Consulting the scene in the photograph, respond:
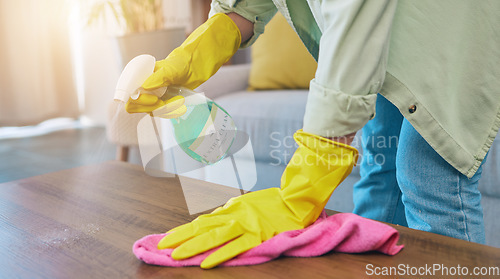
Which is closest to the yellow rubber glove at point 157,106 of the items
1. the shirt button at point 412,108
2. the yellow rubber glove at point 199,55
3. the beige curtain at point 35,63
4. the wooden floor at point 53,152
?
the yellow rubber glove at point 199,55

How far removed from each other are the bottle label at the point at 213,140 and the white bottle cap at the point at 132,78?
6.0 inches

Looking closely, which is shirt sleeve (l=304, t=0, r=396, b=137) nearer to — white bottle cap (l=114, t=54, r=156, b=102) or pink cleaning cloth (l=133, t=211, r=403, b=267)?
pink cleaning cloth (l=133, t=211, r=403, b=267)

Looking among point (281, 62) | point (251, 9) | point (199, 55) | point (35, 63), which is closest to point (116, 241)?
point (199, 55)

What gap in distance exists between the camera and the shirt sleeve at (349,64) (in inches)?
19.4

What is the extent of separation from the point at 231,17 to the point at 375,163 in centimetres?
44

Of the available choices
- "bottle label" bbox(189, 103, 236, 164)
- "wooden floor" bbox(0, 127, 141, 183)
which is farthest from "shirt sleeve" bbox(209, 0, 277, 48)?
"wooden floor" bbox(0, 127, 141, 183)

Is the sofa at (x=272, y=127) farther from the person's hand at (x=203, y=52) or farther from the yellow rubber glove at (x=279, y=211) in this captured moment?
the yellow rubber glove at (x=279, y=211)

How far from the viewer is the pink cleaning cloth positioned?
1.62 feet

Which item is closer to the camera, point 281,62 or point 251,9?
point 251,9

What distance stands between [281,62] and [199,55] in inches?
40.1

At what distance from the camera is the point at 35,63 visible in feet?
10.6

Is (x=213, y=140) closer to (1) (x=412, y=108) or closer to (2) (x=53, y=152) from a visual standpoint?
(1) (x=412, y=108)

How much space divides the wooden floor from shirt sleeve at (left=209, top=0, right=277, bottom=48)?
1590 millimetres

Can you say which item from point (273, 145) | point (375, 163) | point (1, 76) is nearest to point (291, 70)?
point (273, 145)
